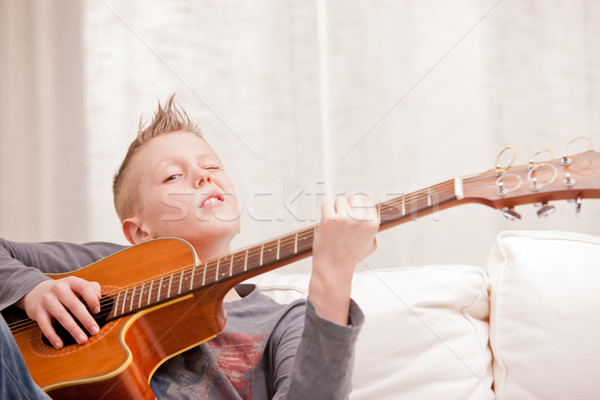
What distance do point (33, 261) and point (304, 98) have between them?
940mm

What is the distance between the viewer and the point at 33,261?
1.14 meters

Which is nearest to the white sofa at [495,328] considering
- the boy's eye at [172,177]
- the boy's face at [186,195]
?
the boy's face at [186,195]

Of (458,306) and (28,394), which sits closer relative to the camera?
(28,394)

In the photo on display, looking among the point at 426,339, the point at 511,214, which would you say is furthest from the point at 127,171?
the point at 511,214

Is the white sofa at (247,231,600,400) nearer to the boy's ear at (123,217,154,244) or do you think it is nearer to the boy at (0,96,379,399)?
the boy at (0,96,379,399)

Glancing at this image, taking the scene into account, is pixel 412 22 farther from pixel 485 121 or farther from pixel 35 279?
pixel 35 279

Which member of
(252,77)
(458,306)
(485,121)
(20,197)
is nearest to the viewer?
(458,306)

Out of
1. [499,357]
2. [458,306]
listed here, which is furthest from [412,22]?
[499,357]

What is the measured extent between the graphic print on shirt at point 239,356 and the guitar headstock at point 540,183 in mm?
487

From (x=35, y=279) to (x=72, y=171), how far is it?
3.21 feet

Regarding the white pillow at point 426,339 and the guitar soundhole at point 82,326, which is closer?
the guitar soundhole at point 82,326

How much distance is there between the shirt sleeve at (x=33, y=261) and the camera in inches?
37.9

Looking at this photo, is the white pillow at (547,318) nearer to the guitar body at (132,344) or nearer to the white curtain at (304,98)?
the white curtain at (304,98)

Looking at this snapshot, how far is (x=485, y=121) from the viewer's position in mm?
1506
